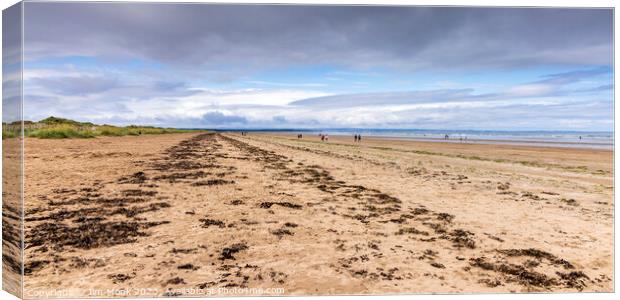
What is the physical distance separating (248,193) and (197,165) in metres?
6.46

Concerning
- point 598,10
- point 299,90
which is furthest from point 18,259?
point 598,10

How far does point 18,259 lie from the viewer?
4.65m

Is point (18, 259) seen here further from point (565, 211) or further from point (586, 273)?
point (565, 211)

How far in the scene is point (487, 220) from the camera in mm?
7266

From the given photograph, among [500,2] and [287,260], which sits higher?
[500,2]

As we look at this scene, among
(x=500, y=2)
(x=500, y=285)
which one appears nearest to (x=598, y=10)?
(x=500, y=2)

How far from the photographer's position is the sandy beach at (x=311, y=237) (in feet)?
15.2

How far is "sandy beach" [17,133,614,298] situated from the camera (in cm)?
464

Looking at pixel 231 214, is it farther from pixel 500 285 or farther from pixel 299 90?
pixel 500 285

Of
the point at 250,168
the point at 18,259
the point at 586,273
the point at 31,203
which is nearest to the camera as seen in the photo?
the point at 18,259

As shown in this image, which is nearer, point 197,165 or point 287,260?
point 287,260

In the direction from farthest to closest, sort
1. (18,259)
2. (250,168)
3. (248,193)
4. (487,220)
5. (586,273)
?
(250,168), (248,193), (487,220), (586,273), (18,259)

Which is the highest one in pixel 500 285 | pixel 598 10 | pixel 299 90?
pixel 598 10

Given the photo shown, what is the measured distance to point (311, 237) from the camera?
20.1 feet
